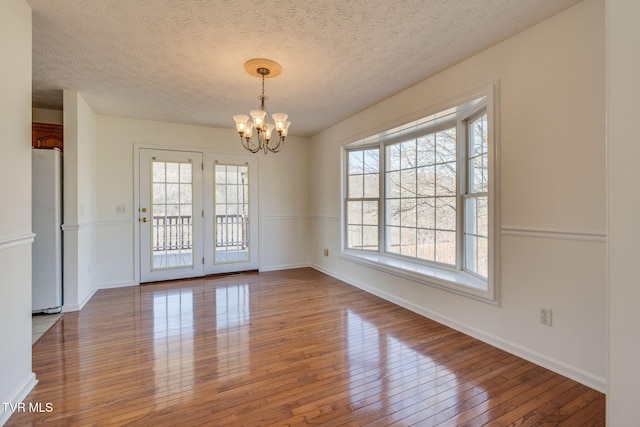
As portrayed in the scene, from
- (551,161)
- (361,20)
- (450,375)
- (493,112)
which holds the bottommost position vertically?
(450,375)

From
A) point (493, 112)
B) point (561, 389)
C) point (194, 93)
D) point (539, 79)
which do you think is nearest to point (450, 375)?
point (561, 389)

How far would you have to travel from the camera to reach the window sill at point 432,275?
8.48ft

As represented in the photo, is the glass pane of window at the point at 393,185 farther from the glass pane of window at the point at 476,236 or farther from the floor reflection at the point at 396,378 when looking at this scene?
the floor reflection at the point at 396,378

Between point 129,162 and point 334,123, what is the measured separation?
10.3 ft

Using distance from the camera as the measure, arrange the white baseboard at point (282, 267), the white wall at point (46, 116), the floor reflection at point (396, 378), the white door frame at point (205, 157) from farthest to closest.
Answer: the white baseboard at point (282, 267)
the white door frame at point (205, 157)
the white wall at point (46, 116)
the floor reflection at point (396, 378)

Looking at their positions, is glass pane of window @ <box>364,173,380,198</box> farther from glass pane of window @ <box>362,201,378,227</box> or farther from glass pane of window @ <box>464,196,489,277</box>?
glass pane of window @ <box>464,196,489,277</box>

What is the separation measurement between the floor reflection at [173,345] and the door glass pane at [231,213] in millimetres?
1256

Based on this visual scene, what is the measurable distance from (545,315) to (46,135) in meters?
5.47

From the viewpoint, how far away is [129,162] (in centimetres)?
438

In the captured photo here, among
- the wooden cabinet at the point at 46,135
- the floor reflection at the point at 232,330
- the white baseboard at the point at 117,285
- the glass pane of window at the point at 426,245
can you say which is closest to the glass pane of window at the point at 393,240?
the glass pane of window at the point at 426,245

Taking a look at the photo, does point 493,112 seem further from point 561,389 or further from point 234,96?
point 234,96

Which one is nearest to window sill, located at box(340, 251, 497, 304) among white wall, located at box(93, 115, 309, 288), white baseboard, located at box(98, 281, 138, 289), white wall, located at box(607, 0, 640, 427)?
white wall, located at box(607, 0, 640, 427)

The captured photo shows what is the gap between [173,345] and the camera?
8.20 ft

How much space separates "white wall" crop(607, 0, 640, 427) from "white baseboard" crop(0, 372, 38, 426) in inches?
113
